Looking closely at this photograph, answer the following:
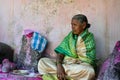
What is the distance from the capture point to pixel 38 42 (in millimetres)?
5203

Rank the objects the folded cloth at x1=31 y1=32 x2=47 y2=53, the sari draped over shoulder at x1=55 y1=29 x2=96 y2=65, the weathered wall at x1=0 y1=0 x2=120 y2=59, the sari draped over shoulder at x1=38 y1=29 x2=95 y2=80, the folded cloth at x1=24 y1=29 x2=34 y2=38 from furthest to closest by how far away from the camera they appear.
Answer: the folded cloth at x1=24 y1=29 x2=34 y2=38, the folded cloth at x1=31 y1=32 x2=47 y2=53, the weathered wall at x1=0 y1=0 x2=120 y2=59, the sari draped over shoulder at x1=55 y1=29 x2=96 y2=65, the sari draped over shoulder at x1=38 y1=29 x2=95 y2=80

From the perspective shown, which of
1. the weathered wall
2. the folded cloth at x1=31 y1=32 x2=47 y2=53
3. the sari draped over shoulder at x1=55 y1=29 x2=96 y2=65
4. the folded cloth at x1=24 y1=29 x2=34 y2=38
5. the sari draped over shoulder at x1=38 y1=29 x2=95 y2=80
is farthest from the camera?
the folded cloth at x1=24 y1=29 x2=34 y2=38

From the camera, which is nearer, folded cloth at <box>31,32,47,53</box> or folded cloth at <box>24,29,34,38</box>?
folded cloth at <box>31,32,47,53</box>

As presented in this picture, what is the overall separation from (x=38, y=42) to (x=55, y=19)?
0.48m

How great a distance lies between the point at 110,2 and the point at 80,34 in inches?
31.6

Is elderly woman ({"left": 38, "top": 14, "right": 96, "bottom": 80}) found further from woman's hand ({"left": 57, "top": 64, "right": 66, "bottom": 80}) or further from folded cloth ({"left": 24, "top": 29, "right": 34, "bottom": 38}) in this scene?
folded cloth ({"left": 24, "top": 29, "right": 34, "bottom": 38})

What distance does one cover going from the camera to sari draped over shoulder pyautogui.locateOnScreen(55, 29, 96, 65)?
4.40 meters

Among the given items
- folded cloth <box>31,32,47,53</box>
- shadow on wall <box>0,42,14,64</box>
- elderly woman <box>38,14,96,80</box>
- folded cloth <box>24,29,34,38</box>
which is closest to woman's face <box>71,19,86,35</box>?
elderly woman <box>38,14,96,80</box>

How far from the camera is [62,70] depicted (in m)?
4.32

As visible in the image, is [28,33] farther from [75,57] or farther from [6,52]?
[75,57]

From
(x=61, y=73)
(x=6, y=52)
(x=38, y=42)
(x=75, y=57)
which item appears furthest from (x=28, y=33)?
(x=61, y=73)

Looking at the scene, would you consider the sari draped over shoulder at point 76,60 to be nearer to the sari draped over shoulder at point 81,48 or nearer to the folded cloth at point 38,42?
the sari draped over shoulder at point 81,48

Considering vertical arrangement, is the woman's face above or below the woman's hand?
above

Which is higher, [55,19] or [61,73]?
[55,19]
